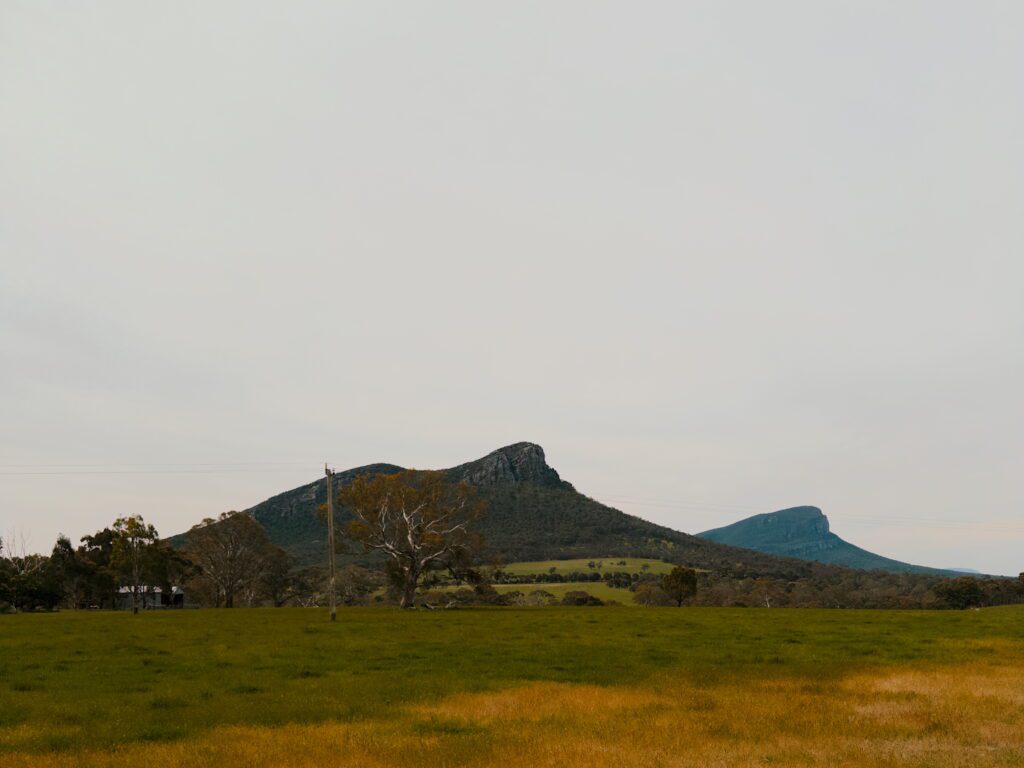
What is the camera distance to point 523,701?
2055cm

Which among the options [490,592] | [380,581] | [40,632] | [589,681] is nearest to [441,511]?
[490,592]

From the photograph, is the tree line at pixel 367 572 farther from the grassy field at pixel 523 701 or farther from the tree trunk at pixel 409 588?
the grassy field at pixel 523 701

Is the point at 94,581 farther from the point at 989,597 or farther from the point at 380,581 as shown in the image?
the point at 989,597

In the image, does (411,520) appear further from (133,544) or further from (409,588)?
(133,544)

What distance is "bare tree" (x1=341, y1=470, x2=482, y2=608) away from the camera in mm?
75125

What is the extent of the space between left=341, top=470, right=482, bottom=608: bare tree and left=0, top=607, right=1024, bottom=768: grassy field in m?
34.1

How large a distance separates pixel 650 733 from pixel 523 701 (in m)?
5.15

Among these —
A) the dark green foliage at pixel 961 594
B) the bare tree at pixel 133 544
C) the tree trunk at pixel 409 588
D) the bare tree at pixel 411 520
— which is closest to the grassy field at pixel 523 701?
the bare tree at pixel 411 520

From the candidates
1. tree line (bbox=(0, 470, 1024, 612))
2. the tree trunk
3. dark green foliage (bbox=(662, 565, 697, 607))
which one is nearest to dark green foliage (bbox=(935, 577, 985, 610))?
tree line (bbox=(0, 470, 1024, 612))

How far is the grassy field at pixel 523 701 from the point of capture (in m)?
14.9

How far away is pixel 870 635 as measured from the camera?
40188 mm

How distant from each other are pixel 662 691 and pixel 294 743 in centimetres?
1120

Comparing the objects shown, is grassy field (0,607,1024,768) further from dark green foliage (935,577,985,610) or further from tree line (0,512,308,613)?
dark green foliage (935,577,985,610)

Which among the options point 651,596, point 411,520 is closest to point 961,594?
point 651,596
